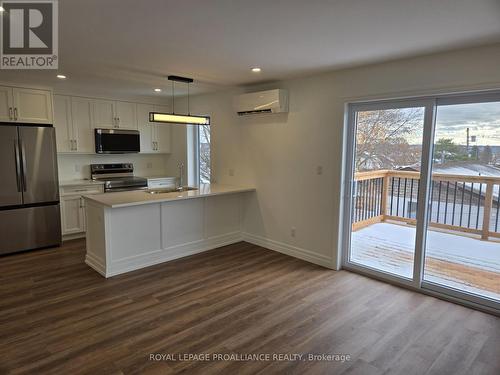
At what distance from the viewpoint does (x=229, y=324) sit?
9.30 feet

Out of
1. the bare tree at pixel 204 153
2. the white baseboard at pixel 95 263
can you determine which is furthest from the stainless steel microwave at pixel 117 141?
the white baseboard at pixel 95 263

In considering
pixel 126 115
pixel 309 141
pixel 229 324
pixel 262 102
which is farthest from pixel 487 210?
pixel 126 115

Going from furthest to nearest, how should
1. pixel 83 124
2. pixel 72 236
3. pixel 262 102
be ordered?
pixel 83 124
pixel 72 236
pixel 262 102

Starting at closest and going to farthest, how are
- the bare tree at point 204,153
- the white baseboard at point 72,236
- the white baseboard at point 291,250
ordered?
1. the white baseboard at point 291,250
2. the white baseboard at point 72,236
3. the bare tree at point 204,153

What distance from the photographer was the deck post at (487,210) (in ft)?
10.1

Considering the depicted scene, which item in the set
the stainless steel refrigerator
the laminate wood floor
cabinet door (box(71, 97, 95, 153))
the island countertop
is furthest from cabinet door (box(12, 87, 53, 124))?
the laminate wood floor

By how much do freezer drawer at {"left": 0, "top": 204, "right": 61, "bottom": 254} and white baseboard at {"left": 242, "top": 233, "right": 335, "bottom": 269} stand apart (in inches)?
114

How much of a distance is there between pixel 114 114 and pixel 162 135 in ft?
3.34

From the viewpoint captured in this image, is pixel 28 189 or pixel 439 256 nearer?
pixel 439 256

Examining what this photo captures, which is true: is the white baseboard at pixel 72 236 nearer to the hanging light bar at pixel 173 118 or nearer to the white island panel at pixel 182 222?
the white island panel at pixel 182 222

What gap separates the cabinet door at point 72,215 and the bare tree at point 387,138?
14.1ft

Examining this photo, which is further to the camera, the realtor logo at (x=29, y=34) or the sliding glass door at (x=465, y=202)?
the sliding glass door at (x=465, y=202)

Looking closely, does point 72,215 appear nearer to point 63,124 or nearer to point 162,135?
point 63,124

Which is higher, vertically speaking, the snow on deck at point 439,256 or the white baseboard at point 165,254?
the snow on deck at point 439,256
